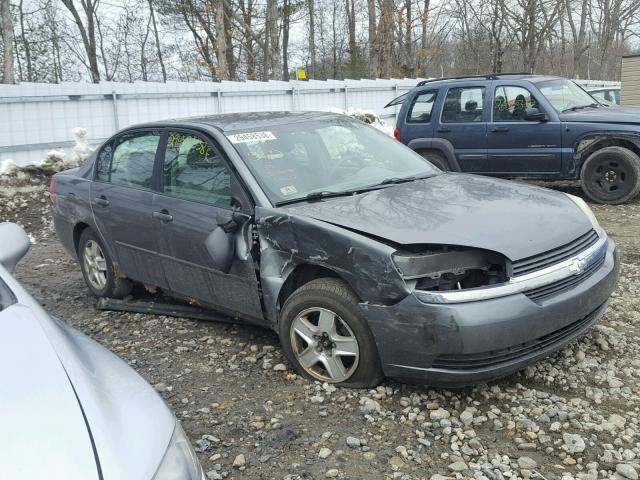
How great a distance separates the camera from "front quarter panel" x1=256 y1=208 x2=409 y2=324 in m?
3.15

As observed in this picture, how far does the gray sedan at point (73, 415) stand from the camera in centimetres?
156

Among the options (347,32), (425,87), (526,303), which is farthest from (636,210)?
(347,32)

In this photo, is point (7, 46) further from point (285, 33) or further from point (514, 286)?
point (285, 33)

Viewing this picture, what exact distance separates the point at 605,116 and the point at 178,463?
809 centimetres

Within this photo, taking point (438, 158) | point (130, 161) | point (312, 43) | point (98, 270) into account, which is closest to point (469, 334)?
point (130, 161)

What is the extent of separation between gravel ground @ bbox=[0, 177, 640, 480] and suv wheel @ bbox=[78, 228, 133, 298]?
2.81 feet

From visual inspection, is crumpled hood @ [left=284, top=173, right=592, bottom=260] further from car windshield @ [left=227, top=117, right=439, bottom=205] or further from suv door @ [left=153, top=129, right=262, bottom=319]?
suv door @ [left=153, top=129, right=262, bottom=319]

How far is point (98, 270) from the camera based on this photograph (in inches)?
215

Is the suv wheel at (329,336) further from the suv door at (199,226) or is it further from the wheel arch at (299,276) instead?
the suv door at (199,226)

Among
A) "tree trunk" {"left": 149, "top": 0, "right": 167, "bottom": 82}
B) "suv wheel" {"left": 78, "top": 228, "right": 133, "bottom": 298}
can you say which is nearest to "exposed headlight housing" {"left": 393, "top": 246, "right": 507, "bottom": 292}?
"suv wheel" {"left": 78, "top": 228, "right": 133, "bottom": 298}

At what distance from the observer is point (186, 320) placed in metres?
4.91

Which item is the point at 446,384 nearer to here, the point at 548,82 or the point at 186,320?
the point at 186,320

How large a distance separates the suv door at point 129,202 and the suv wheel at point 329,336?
1.48m


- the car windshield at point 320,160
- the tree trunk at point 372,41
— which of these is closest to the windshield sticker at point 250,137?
the car windshield at point 320,160
